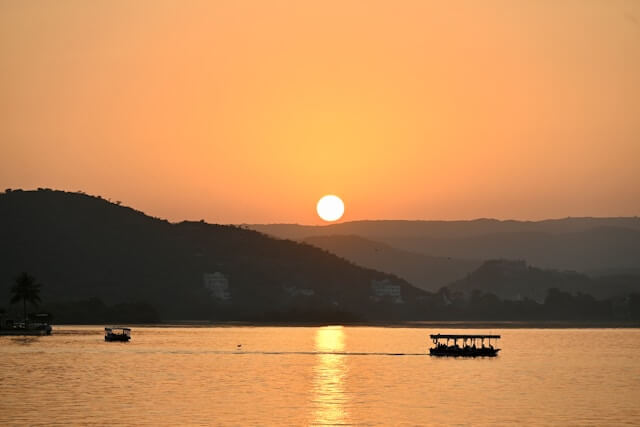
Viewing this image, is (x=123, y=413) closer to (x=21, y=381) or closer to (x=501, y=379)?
(x=21, y=381)

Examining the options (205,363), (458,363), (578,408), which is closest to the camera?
(578,408)

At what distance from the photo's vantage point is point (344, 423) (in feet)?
329

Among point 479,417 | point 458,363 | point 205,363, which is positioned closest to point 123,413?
point 479,417

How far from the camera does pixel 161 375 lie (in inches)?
6068

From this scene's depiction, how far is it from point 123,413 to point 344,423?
20.8 m

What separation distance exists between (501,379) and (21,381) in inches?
2435

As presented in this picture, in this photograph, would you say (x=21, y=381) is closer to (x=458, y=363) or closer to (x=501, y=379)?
(x=501, y=379)

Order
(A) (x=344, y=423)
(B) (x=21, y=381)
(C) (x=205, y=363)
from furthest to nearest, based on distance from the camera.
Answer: (C) (x=205, y=363) < (B) (x=21, y=381) < (A) (x=344, y=423)

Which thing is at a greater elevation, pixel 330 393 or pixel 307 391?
pixel 307 391

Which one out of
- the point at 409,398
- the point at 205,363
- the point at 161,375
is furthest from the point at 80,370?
the point at 409,398

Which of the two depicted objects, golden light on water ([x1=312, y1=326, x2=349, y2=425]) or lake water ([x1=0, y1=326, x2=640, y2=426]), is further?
lake water ([x1=0, y1=326, x2=640, y2=426])

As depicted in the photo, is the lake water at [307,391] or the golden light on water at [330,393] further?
the lake water at [307,391]

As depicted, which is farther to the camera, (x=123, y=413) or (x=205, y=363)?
(x=205, y=363)

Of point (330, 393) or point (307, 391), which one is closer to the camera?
point (330, 393)
